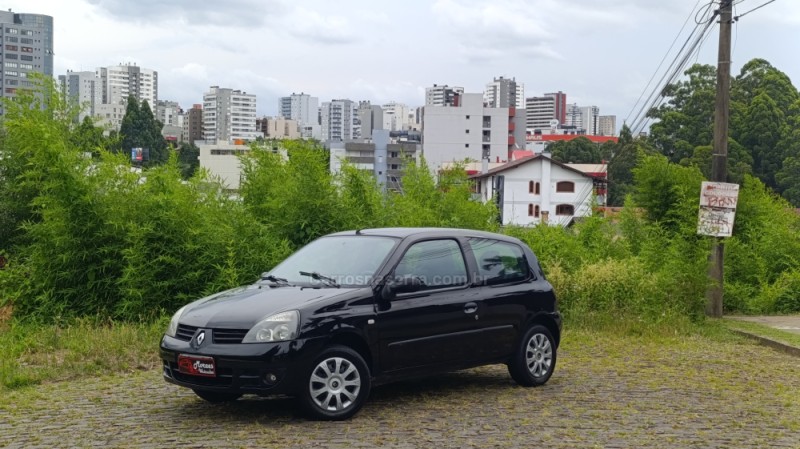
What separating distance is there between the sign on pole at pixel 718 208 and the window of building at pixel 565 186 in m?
67.8

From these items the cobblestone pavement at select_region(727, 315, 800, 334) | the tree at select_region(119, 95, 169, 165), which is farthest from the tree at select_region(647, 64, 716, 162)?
the cobblestone pavement at select_region(727, 315, 800, 334)

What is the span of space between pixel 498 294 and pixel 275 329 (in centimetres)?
284

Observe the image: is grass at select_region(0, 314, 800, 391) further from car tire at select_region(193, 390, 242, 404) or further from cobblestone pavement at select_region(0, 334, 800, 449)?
car tire at select_region(193, 390, 242, 404)

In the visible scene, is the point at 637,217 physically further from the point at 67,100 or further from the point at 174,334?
the point at 174,334

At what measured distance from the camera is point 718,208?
16.8 m

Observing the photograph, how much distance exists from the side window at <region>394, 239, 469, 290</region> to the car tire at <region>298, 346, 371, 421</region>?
1.12 metres

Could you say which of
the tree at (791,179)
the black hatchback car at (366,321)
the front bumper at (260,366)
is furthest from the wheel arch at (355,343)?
the tree at (791,179)

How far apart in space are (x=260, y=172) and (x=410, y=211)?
2.83 metres

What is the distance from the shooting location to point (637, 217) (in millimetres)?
21188

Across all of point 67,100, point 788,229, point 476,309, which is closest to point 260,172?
point 67,100

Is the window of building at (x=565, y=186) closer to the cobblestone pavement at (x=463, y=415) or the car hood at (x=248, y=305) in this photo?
the cobblestone pavement at (x=463, y=415)

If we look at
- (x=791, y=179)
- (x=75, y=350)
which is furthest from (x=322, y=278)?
(x=791, y=179)

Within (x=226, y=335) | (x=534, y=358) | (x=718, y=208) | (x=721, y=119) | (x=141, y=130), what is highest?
(x=141, y=130)

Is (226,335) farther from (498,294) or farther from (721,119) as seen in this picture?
(721,119)
